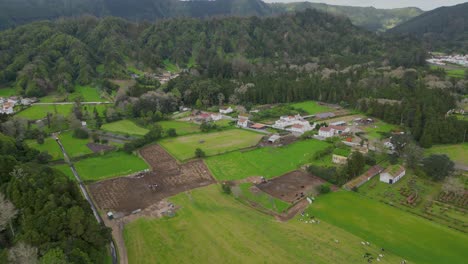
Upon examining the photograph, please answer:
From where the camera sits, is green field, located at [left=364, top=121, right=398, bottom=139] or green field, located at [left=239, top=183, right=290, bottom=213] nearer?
green field, located at [left=239, top=183, right=290, bottom=213]

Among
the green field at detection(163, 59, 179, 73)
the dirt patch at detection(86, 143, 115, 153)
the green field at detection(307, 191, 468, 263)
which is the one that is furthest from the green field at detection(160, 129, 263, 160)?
the green field at detection(163, 59, 179, 73)

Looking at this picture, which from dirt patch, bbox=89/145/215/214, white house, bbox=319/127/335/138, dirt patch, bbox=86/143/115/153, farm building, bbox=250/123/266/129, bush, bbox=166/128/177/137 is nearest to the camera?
dirt patch, bbox=89/145/215/214

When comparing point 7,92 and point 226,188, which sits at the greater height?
point 226,188

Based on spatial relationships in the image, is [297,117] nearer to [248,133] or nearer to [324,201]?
[248,133]

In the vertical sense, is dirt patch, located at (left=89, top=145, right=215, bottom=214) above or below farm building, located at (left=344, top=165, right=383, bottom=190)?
below

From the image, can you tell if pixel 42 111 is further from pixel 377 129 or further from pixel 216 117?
pixel 377 129

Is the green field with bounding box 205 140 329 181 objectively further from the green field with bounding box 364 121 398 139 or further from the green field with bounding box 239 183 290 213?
the green field with bounding box 364 121 398 139

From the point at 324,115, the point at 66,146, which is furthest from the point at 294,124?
the point at 66,146

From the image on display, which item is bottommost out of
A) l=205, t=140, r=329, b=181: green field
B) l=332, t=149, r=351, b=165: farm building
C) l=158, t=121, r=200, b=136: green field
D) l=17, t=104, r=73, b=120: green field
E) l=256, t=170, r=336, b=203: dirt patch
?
l=158, t=121, r=200, b=136: green field
